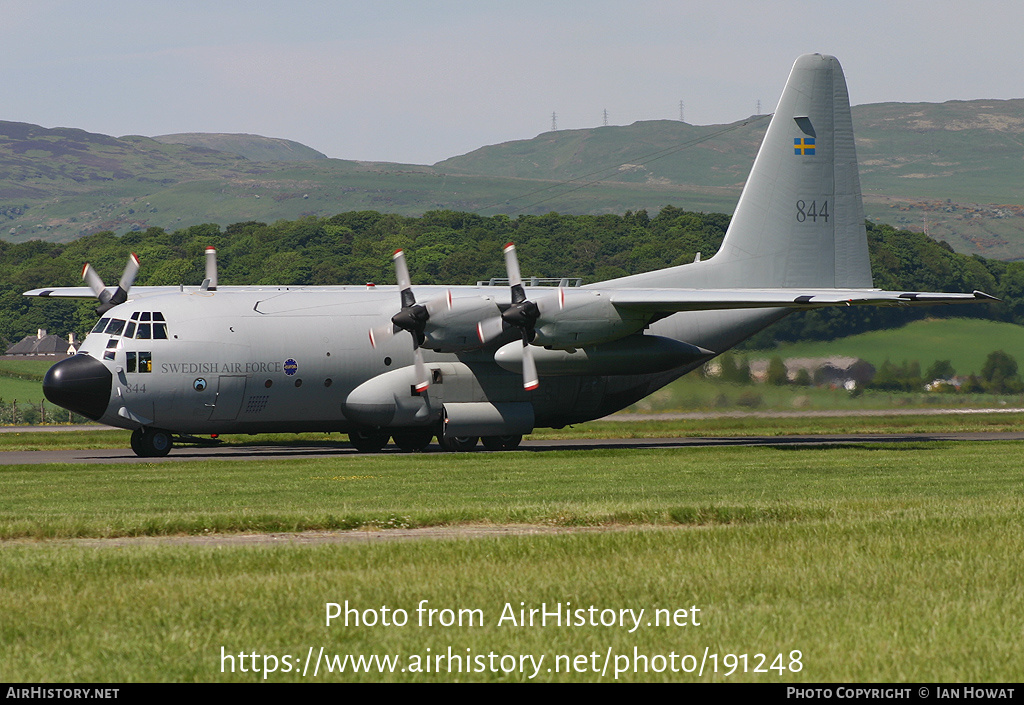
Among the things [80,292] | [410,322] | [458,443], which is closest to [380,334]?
[410,322]

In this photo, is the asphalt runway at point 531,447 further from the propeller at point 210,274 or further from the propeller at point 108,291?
the propeller at point 210,274

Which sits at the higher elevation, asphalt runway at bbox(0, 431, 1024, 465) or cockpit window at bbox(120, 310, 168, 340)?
cockpit window at bbox(120, 310, 168, 340)

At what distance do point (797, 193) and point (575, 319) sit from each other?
38.7 ft

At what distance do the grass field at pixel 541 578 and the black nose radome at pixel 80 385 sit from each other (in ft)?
30.7

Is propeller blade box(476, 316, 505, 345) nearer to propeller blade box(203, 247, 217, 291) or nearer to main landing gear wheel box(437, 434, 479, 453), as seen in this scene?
main landing gear wheel box(437, 434, 479, 453)

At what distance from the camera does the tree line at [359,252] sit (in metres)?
138

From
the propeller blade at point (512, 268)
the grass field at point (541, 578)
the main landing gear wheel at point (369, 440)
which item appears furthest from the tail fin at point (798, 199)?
the grass field at point (541, 578)

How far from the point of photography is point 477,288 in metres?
37.8

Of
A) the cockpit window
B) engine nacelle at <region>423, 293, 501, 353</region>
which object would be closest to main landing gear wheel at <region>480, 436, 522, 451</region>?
engine nacelle at <region>423, 293, 501, 353</region>

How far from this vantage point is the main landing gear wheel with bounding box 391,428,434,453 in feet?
123

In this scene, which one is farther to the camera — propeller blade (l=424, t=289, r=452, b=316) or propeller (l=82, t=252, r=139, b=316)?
propeller (l=82, t=252, r=139, b=316)

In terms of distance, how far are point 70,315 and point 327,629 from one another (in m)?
135

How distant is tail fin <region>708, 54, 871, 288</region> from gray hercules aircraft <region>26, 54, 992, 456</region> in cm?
196
